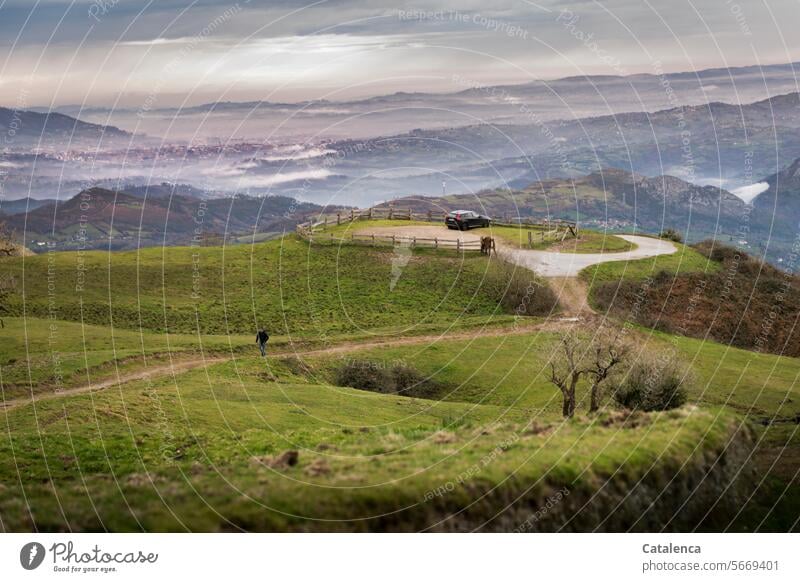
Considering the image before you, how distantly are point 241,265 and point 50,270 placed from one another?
Answer: 18.4 metres

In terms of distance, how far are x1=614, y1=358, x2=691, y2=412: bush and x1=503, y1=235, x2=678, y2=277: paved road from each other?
112 ft

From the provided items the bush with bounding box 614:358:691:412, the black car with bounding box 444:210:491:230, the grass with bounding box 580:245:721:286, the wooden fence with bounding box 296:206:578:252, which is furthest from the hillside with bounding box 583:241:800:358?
the bush with bounding box 614:358:691:412

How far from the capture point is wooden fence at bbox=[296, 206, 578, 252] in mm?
96375

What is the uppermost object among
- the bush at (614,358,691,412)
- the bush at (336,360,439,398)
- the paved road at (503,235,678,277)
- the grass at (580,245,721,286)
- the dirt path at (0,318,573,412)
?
the paved road at (503,235,678,277)

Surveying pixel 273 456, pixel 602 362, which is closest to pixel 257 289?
pixel 602 362

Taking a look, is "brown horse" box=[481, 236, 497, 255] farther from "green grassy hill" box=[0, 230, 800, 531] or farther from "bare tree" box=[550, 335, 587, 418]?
"bare tree" box=[550, 335, 587, 418]

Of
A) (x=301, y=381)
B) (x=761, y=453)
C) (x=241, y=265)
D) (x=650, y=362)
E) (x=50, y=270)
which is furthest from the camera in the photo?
(x=241, y=265)

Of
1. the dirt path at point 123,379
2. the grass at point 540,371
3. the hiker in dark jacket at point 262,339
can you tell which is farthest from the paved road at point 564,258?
the dirt path at point 123,379

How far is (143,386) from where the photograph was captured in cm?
5475

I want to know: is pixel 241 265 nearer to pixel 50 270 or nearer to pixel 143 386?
pixel 50 270

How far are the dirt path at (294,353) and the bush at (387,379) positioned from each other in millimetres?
4055

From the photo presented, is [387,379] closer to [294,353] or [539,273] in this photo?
[294,353]

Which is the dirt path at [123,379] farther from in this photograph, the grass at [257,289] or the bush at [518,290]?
the bush at [518,290]
